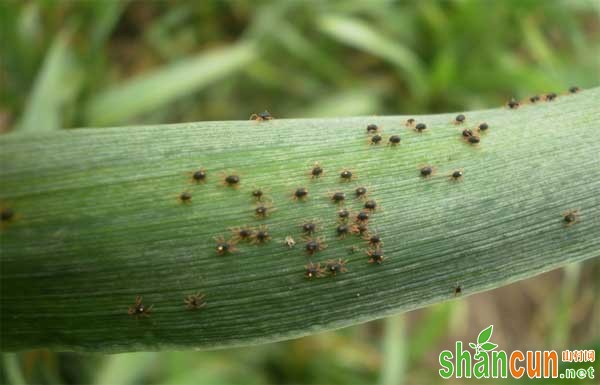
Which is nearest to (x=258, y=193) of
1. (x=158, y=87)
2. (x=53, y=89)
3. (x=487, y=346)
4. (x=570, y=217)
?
(x=570, y=217)

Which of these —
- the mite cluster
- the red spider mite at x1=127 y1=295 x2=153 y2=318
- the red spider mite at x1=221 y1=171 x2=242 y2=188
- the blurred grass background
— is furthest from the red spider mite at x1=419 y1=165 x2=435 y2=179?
the blurred grass background

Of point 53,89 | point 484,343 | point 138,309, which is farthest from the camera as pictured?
point 484,343

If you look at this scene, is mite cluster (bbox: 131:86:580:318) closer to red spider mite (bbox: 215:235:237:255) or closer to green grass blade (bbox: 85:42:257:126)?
red spider mite (bbox: 215:235:237:255)

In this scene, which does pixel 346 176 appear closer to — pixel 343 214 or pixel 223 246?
pixel 343 214

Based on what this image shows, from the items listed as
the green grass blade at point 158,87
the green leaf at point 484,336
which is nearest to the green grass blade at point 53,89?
the green grass blade at point 158,87

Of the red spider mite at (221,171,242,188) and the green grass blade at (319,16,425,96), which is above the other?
the green grass blade at (319,16,425,96)

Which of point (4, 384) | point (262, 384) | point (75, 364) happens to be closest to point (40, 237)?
point (4, 384)
